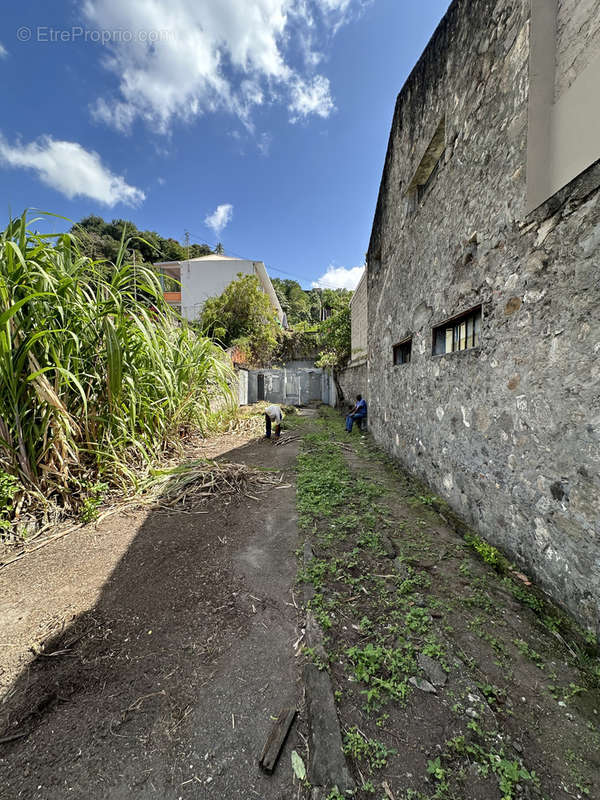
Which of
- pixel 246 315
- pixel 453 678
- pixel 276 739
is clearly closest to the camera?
pixel 276 739

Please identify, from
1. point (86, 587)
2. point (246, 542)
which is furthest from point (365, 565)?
point (86, 587)

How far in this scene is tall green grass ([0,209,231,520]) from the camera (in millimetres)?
2266

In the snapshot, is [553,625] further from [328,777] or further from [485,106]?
[485,106]

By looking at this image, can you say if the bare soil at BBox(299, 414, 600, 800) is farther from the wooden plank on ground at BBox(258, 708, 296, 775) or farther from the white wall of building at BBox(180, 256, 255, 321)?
the white wall of building at BBox(180, 256, 255, 321)

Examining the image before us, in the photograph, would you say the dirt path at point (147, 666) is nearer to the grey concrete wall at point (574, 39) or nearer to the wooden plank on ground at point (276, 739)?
the wooden plank on ground at point (276, 739)

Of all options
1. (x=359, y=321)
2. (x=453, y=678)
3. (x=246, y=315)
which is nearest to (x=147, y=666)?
(x=453, y=678)

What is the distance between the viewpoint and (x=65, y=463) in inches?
99.1

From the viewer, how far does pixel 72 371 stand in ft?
8.54

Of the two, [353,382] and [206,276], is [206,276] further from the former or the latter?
[353,382]

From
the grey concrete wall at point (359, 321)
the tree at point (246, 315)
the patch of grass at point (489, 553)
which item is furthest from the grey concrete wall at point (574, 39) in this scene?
the tree at point (246, 315)

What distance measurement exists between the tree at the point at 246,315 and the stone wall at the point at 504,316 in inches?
458

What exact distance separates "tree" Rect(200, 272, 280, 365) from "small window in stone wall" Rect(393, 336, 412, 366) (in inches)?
413

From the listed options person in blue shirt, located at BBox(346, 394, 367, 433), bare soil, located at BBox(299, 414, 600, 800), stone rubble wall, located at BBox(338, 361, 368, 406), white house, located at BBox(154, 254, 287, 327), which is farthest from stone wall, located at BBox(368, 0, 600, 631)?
white house, located at BBox(154, 254, 287, 327)

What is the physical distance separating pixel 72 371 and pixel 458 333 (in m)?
3.60
